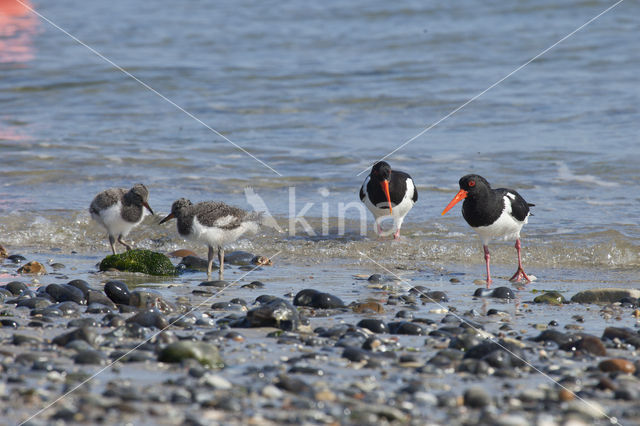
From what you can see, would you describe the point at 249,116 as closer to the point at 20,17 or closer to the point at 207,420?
the point at 207,420

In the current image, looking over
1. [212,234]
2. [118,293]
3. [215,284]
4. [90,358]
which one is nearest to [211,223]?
[212,234]

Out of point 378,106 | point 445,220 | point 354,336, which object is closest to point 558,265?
point 445,220

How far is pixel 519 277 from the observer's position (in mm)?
7402

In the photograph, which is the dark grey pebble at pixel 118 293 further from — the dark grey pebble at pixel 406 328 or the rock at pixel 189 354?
the dark grey pebble at pixel 406 328

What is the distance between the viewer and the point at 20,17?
27844 millimetres

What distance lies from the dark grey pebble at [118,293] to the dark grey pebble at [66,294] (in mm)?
207

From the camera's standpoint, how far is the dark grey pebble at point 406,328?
17.0ft

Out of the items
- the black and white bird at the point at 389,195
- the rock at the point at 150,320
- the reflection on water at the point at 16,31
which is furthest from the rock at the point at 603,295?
the reflection on water at the point at 16,31

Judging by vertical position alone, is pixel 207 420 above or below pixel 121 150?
below

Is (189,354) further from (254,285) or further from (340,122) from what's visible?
(340,122)

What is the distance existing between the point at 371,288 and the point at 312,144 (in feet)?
21.0

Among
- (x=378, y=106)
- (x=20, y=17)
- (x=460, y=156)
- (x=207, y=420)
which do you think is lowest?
(x=207, y=420)

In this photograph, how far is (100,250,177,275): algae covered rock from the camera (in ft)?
24.1

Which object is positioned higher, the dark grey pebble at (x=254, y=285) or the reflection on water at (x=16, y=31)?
the reflection on water at (x=16, y=31)
